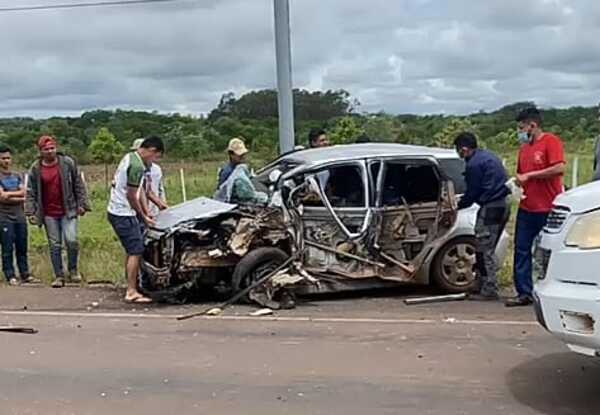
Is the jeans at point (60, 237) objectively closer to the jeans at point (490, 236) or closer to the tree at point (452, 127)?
the jeans at point (490, 236)

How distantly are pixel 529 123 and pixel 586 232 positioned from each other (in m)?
3.68

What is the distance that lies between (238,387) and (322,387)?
0.59 m

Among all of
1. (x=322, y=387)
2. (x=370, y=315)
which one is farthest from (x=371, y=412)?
(x=370, y=315)

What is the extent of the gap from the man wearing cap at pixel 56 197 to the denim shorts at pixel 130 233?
1.48m

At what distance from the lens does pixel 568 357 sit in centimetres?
728

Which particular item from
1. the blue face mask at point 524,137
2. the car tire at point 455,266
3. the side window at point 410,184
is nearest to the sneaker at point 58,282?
the side window at point 410,184

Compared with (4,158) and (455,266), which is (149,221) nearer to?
(4,158)

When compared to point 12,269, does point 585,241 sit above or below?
above

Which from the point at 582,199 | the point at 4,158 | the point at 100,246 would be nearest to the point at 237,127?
the point at 100,246

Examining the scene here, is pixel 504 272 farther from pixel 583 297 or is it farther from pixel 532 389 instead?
pixel 583 297

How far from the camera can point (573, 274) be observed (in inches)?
224

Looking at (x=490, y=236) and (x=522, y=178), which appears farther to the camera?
(x=490, y=236)

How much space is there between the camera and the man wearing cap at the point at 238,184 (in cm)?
1015

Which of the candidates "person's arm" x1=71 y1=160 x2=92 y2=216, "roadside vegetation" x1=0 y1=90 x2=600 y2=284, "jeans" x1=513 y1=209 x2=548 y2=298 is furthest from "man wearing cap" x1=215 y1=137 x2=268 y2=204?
Result: "roadside vegetation" x1=0 y1=90 x2=600 y2=284
